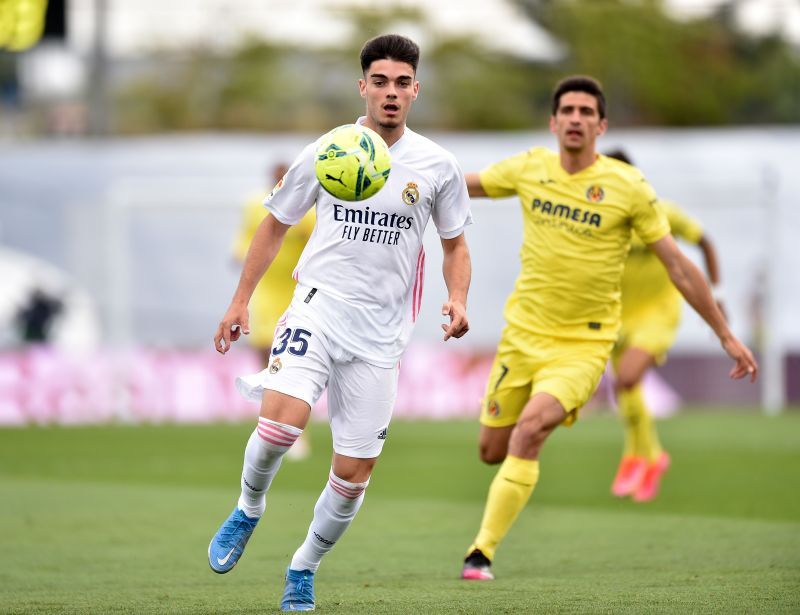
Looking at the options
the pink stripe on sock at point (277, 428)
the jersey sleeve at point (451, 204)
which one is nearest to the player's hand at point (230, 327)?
the pink stripe on sock at point (277, 428)

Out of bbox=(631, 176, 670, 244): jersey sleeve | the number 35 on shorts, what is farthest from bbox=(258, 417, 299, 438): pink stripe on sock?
bbox=(631, 176, 670, 244): jersey sleeve

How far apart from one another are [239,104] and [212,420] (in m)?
13.3

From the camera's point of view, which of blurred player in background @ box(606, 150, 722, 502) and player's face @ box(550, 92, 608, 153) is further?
blurred player in background @ box(606, 150, 722, 502)

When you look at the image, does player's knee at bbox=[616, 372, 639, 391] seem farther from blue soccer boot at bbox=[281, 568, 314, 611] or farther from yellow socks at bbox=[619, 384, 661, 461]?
blue soccer boot at bbox=[281, 568, 314, 611]

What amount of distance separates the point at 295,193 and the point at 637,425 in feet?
18.8

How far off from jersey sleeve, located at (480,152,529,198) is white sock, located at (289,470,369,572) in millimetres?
2604

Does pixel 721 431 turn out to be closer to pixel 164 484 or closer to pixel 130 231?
pixel 164 484

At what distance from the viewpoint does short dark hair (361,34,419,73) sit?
6.87 m

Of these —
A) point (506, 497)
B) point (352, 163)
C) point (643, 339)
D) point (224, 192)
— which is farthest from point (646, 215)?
point (224, 192)

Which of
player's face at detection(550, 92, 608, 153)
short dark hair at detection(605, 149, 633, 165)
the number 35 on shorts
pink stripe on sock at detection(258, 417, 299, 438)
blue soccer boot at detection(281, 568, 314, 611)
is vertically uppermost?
player's face at detection(550, 92, 608, 153)

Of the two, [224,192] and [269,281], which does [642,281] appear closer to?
[269,281]

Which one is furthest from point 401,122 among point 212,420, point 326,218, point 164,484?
point 212,420

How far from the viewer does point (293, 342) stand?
6.80 m

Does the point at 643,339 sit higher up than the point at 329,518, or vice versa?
Answer: the point at 643,339
